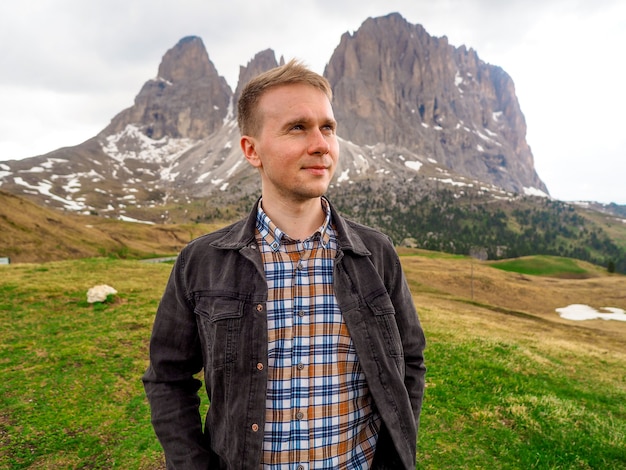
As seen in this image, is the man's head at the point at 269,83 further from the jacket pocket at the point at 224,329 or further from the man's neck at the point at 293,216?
the jacket pocket at the point at 224,329

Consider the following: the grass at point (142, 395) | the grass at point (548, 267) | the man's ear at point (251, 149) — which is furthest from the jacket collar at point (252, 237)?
the grass at point (548, 267)

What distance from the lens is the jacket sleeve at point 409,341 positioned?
301cm

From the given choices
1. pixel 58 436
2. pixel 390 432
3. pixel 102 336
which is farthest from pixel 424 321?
pixel 390 432

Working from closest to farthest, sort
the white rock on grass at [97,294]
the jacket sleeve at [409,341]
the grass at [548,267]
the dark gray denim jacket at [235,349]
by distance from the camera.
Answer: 1. the dark gray denim jacket at [235,349]
2. the jacket sleeve at [409,341]
3. the white rock on grass at [97,294]
4. the grass at [548,267]

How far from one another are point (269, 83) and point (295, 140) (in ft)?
1.55

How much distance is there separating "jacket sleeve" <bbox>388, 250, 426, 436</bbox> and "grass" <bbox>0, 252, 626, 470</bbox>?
15.6 ft

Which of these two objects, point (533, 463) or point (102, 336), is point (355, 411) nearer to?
point (533, 463)

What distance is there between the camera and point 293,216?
2814mm

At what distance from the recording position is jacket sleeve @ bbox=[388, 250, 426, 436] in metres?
3.01

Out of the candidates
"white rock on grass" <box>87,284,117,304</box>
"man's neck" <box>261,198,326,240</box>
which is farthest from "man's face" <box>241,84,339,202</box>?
"white rock on grass" <box>87,284,117,304</box>

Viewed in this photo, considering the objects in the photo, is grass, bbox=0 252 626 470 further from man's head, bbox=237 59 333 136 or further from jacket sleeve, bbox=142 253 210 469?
man's head, bbox=237 59 333 136

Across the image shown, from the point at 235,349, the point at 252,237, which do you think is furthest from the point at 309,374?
the point at 252,237

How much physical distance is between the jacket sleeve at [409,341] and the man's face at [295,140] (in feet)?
3.36

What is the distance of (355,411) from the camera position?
8.80 feet
